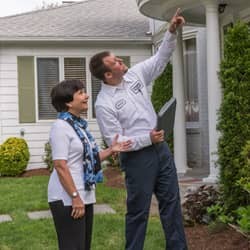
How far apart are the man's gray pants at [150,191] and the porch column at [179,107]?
6.21 meters

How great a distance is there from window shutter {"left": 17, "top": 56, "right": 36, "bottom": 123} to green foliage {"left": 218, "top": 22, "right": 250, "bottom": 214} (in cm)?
793

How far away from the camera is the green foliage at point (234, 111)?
6438mm

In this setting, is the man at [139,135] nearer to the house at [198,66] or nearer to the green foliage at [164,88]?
the house at [198,66]

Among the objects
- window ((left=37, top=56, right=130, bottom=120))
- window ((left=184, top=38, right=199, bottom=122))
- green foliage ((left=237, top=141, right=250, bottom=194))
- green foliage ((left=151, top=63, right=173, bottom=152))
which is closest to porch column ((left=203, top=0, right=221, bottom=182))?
green foliage ((left=237, top=141, right=250, bottom=194))

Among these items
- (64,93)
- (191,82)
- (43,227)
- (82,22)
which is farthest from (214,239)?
(82,22)

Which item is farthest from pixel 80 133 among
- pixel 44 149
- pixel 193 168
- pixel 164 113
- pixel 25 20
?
pixel 25 20

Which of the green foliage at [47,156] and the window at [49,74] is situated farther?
the window at [49,74]

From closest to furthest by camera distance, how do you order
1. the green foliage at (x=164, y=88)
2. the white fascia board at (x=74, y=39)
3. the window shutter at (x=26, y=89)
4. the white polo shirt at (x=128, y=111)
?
1. the white polo shirt at (x=128, y=111)
2. the green foliage at (x=164, y=88)
3. the white fascia board at (x=74, y=39)
4. the window shutter at (x=26, y=89)

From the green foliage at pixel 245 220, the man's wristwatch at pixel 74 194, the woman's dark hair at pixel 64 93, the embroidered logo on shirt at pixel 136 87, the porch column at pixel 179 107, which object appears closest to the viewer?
the man's wristwatch at pixel 74 194

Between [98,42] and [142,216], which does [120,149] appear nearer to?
[142,216]

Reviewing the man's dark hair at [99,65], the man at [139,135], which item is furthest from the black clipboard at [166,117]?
the man's dark hair at [99,65]

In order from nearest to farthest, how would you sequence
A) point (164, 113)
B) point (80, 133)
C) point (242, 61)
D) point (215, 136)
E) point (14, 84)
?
1. point (80, 133)
2. point (164, 113)
3. point (242, 61)
4. point (215, 136)
5. point (14, 84)

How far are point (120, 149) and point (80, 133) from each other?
0.37 m

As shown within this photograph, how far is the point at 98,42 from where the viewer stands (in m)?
14.2
